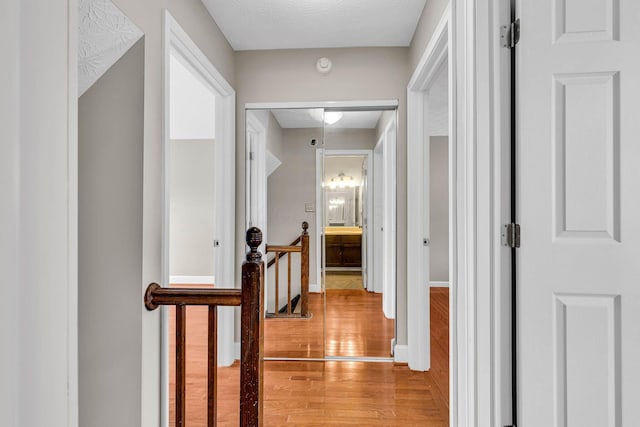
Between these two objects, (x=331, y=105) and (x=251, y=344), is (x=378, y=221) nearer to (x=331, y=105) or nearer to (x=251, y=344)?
(x=331, y=105)

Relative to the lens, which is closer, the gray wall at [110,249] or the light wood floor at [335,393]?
the gray wall at [110,249]

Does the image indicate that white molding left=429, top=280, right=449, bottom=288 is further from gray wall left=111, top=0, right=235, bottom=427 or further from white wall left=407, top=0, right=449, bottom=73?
gray wall left=111, top=0, right=235, bottom=427

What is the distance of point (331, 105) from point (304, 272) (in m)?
1.36

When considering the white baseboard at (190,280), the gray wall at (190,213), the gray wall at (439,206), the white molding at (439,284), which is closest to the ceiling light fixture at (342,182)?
the gray wall at (439,206)

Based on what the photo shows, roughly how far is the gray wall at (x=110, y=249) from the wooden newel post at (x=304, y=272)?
1617mm

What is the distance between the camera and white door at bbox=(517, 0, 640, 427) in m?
1.21

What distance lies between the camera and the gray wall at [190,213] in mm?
5922

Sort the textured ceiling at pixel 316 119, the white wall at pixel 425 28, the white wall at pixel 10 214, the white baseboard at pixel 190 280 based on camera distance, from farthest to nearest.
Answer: the white baseboard at pixel 190 280 < the textured ceiling at pixel 316 119 < the white wall at pixel 425 28 < the white wall at pixel 10 214

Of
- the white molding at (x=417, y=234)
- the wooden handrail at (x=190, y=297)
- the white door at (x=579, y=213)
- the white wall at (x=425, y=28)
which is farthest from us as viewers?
the white molding at (x=417, y=234)

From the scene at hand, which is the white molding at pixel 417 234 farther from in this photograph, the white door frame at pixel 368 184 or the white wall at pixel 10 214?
the white wall at pixel 10 214

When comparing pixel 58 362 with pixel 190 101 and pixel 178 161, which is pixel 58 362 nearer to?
pixel 190 101

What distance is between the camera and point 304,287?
3.06m

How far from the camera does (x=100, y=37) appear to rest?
1452 mm

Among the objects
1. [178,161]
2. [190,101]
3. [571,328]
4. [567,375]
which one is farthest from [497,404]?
[178,161]
